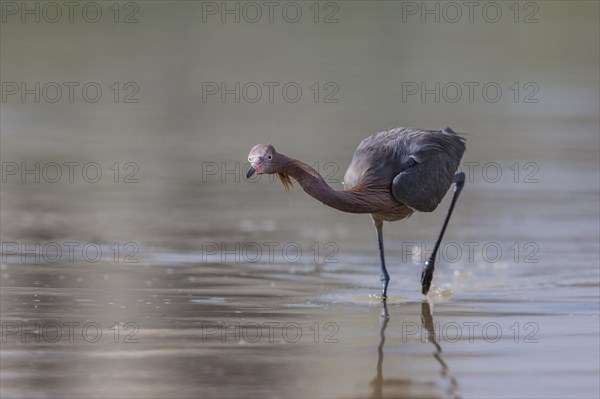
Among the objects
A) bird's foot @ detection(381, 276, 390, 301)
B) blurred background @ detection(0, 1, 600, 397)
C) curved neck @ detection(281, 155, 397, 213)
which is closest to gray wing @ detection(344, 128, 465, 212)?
curved neck @ detection(281, 155, 397, 213)

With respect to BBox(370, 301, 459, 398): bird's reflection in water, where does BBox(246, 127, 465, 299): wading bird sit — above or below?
above

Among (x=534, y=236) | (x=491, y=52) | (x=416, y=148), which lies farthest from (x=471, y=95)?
(x=416, y=148)

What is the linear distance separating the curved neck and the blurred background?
0.75m

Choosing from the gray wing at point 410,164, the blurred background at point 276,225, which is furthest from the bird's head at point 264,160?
the gray wing at point 410,164

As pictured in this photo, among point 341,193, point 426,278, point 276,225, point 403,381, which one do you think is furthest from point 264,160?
point 276,225

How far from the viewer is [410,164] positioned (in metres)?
11.3

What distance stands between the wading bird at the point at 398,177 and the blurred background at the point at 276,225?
682 millimetres

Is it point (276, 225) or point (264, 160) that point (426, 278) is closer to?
point (264, 160)

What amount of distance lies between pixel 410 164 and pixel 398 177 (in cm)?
27

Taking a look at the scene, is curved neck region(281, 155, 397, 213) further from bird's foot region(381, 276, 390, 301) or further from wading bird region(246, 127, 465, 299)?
bird's foot region(381, 276, 390, 301)

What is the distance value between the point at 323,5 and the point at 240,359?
37542mm

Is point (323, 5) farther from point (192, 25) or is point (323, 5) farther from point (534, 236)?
point (534, 236)

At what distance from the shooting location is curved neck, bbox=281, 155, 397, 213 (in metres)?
10.1

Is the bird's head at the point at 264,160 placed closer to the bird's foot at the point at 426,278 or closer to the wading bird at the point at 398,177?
the wading bird at the point at 398,177
